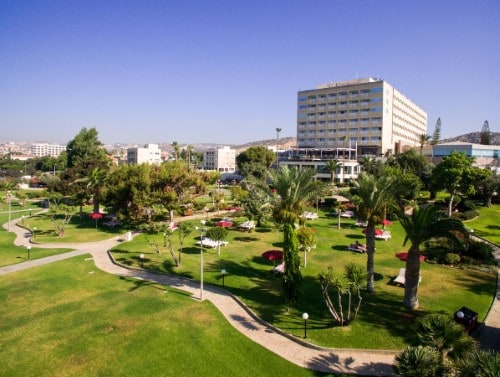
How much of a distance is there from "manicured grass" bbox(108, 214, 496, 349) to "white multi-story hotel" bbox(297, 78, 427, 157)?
2909 inches

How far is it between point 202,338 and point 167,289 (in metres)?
7.92

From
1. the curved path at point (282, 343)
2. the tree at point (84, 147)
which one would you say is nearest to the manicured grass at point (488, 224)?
the curved path at point (282, 343)

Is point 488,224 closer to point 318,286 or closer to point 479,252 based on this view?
point 479,252

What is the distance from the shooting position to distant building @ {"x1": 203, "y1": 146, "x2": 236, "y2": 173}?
185875 millimetres

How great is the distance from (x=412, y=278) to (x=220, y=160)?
167m

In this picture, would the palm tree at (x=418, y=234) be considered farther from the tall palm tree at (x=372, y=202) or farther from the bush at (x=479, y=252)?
the bush at (x=479, y=252)

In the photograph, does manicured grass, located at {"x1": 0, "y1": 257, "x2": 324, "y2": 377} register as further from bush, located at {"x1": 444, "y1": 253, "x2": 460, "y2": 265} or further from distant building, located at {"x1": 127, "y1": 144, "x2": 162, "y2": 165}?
distant building, located at {"x1": 127, "y1": 144, "x2": 162, "y2": 165}

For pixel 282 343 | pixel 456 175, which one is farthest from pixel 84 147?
pixel 282 343

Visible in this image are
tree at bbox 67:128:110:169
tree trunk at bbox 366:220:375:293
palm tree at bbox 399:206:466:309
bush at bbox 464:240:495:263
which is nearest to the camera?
palm tree at bbox 399:206:466:309

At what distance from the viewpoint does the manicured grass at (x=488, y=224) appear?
4169cm

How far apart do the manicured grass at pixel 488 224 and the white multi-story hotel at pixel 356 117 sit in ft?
177

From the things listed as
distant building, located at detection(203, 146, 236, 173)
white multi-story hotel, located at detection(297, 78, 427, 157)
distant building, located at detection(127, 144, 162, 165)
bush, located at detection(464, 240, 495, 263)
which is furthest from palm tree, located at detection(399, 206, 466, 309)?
distant building, located at detection(127, 144, 162, 165)

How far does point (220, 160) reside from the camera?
18588 centimetres

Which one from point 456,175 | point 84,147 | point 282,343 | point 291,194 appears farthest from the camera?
point 84,147
